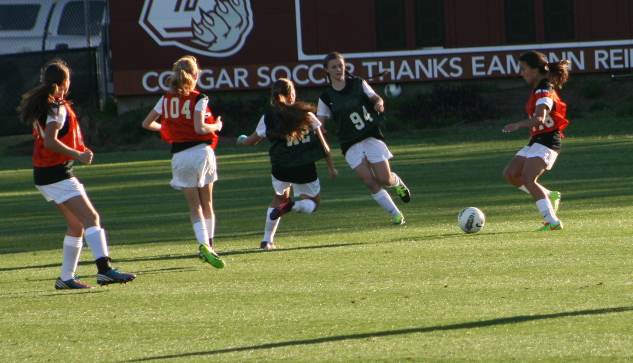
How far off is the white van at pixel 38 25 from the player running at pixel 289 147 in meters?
21.6

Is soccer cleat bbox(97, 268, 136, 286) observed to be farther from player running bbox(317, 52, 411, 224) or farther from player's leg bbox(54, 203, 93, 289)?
player running bbox(317, 52, 411, 224)

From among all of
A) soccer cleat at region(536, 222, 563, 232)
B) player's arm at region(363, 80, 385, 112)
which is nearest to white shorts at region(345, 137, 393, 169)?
player's arm at region(363, 80, 385, 112)

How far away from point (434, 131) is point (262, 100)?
20.4 ft

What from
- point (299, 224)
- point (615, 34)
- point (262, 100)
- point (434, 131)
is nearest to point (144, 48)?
point (262, 100)

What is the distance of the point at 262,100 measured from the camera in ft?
102

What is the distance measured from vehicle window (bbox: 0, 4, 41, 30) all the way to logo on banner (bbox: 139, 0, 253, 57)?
3.54 m

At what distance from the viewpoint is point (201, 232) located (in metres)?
7.79

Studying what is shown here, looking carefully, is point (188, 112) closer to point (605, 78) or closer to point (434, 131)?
point (434, 131)

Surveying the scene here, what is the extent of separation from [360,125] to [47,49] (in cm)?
2215

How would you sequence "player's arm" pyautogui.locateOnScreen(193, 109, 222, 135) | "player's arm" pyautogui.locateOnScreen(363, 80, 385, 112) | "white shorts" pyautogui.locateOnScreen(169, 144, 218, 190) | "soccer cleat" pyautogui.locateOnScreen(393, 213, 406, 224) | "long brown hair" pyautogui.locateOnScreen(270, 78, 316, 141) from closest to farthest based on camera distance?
"player's arm" pyautogui.locateOnScreen(193, 109, 222, 135) → "white shorts" pyautogui.locateOnScreen(169, 144, 218, 190) → "long brown hair" pyautogui.locateOnScreen(270, 78, 316, 141) → "player's arm" pyautogui.locateOnScreen(363, 80, 385, 112) → "soccer cleat" pyautogui.locateOnScreen(393, 213, 406, 224)

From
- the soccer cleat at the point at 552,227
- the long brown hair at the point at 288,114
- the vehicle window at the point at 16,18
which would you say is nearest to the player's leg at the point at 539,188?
the soccer cleat at the point at 552,227

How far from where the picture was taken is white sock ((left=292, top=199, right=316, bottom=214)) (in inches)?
360

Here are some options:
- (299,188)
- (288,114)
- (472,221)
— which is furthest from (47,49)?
(472,221)

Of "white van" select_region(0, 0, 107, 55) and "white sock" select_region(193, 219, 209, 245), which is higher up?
"white van" select_region(0, 0, 107, 55)
